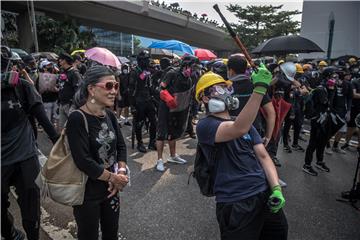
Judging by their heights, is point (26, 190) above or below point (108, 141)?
below

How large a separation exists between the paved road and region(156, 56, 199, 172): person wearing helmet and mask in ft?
1.97

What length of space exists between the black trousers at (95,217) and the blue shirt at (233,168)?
860 millimetres

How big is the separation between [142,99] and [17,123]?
389cm

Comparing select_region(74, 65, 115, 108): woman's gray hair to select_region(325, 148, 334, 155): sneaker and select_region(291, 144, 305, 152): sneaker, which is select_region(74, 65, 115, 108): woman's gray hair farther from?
select_region(325, 148, 334, 155): sneaker

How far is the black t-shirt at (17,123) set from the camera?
270 centimetres

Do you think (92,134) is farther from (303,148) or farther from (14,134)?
(303,148)

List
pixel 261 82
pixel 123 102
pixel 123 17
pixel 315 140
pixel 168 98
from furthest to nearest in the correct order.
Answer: pixel 123 17 → pixel 123 102 → pixel 315 140 → pixel 168 98 → pixel 261 82

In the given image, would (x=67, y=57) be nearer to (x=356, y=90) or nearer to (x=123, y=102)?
(x=123, y=102)

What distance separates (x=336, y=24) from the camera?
19906mm

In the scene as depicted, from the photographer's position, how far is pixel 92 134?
2.34 m

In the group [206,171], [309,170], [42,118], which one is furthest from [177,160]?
[206,171]

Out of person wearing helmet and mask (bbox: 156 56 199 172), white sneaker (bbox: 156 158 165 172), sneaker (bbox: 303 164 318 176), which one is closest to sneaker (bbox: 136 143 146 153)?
person wearing helmet and mask (bbox: 156 56 199 172)

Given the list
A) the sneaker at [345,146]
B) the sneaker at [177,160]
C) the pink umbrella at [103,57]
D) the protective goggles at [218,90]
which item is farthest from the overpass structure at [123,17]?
the protective goggles at [218,90]

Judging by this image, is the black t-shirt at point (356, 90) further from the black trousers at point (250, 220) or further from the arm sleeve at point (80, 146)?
the arm sleeve at point (80, 146)
